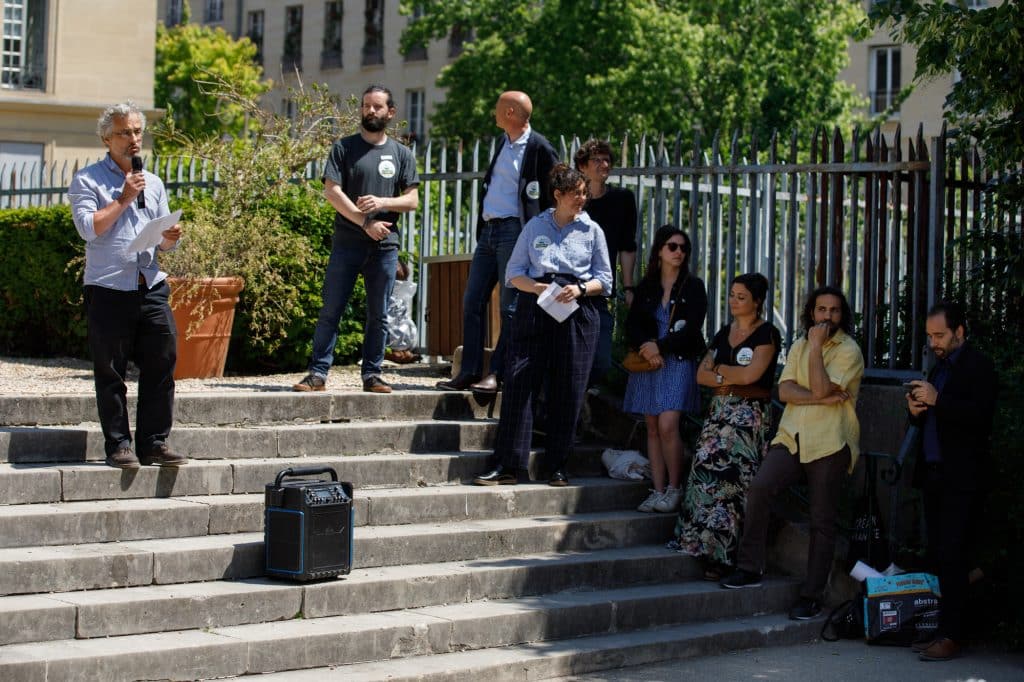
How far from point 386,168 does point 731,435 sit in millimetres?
2845

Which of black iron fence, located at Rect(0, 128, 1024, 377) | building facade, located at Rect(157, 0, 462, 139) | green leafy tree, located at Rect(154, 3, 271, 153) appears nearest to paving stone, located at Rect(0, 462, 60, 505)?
black iron fence, located at Rect(0, 128, 1024, 377)

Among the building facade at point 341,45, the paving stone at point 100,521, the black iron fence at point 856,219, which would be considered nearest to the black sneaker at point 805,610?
the black iron fence at point 856,219

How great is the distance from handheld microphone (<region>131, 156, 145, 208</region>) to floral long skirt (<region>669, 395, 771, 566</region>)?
3.58 m

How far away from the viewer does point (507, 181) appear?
9.94 meters

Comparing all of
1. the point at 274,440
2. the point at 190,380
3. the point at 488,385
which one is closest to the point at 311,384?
the point at 274,440

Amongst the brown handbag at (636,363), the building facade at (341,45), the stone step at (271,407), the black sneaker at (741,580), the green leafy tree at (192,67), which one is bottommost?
the black sneaker at (741,580)

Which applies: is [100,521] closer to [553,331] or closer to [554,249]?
[553,331]

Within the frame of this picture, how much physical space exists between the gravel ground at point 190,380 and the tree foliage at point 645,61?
21.4m

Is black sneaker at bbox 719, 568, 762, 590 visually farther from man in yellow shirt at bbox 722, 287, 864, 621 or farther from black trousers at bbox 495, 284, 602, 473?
black trousers at bbox 495, 284, 602, 473

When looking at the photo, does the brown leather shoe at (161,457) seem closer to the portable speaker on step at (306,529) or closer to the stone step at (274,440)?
the stone step at (274,440)

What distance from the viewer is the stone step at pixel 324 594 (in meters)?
6.60

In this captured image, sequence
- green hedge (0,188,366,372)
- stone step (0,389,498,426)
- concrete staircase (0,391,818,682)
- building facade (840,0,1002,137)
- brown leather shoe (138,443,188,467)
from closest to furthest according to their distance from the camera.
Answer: concrete staircase (0,391,818,682), brown leather shoe (138,443,188,467), stone step (0,389,498,426), green hedge (0,188,366,372), building facade (840,0,1002,137)

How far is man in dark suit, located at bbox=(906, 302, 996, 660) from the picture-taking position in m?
8.21

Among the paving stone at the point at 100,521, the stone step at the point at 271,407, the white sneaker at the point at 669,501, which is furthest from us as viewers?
the white sneaker at the point at 669,501
